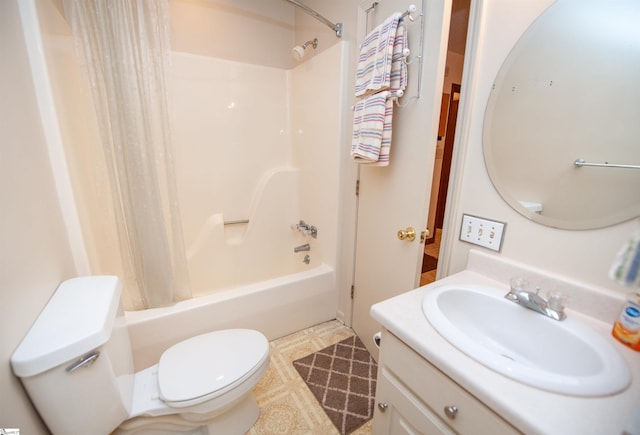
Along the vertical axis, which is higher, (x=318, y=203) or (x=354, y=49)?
(x=354, y=49)

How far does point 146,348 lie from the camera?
132 cm

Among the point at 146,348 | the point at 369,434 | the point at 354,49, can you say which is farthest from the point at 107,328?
the point at 354,49

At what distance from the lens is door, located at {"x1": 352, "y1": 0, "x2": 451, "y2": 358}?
3.44ft

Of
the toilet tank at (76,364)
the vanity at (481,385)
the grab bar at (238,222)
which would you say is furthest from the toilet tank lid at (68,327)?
Result: the grab bar at (238,222)

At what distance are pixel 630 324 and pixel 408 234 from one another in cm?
71

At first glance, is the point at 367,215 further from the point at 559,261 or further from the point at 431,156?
the point at 559,261

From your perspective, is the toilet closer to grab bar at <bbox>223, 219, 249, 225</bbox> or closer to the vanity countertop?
the vanity countertop

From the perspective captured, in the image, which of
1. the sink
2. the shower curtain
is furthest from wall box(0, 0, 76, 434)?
the sink

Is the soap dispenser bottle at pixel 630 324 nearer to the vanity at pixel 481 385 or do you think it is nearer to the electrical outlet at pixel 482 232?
the vanity at pixel 481 385

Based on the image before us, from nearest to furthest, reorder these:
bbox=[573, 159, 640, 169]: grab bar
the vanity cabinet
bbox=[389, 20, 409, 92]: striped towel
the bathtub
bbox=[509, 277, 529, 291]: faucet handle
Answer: the vanity cabinet
bbox=[573, 159, 640, 169]: grab bar
bbox=[509, 277, 529, 291]: faucet handle
bbox=[389, 20, 409, 92]: striped towel
the bathtub

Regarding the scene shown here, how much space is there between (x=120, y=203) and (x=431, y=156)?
1.51m

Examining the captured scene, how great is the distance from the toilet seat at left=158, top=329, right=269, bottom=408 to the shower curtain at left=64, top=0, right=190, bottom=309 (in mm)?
416

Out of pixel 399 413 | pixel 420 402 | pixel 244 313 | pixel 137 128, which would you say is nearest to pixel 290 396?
pixel 244 313

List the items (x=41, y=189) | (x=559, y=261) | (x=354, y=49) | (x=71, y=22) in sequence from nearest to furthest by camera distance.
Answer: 1. (x=559, y=261)
2. (x=41, y=189)
3. (x=71, y=22)
4. (x=354, y=49)
